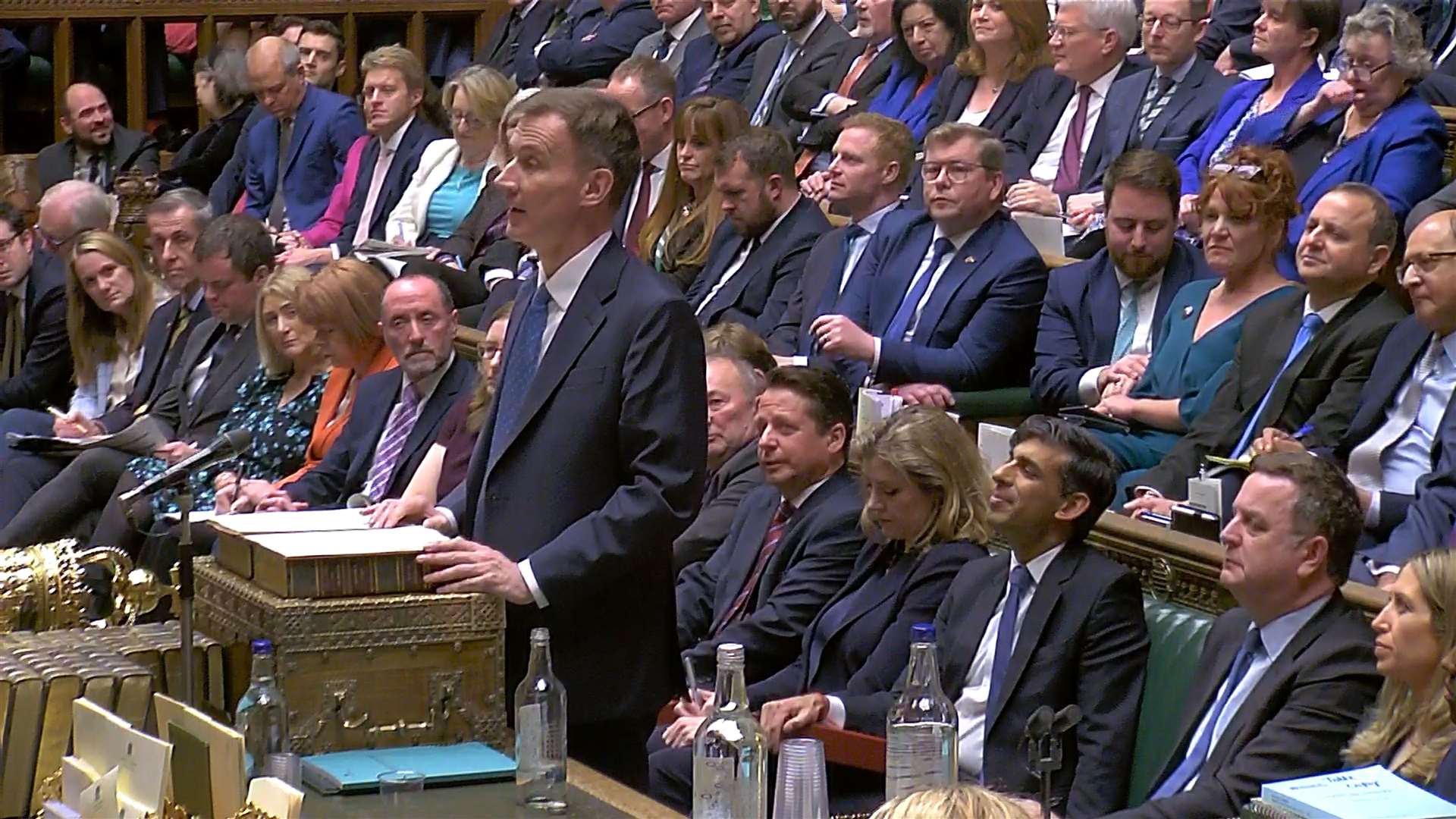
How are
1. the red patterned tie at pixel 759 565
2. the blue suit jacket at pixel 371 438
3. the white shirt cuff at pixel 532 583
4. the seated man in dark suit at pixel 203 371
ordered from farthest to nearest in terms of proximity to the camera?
the seated man in dark suit at pixel 203 371 < the blue suit jacket at pixel 371 438 < the red patterned tie at pixel 759 565 < the white shirt cuff at pixel 532 583

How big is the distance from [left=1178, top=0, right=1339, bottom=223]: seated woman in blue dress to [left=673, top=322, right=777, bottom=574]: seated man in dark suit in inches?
50.4

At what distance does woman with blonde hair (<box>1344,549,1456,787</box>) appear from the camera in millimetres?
3148

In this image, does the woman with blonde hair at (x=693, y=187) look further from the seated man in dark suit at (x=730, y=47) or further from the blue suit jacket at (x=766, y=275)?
the seated man in dark suit at (x=730, y=47)

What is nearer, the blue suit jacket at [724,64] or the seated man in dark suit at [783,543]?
the seated man in dark suit at [783,543]

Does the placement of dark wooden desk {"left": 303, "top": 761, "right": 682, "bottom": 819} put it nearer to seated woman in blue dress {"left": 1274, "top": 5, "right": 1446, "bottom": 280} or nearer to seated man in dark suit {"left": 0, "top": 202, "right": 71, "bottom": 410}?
seated woman in blue dress {"left": 1274, "top": 5, "right": 1446, "bottom": 280}

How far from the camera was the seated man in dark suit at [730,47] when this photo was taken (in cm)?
838

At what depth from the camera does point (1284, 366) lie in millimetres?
4867

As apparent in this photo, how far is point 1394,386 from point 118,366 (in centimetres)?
404

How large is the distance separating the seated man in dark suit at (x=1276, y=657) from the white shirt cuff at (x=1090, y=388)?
5.67 feet

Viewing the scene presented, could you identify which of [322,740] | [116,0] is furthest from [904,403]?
[116,0]

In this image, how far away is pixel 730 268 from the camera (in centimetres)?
659

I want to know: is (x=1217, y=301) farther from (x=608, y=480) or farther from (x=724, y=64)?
(x=724, y=64)

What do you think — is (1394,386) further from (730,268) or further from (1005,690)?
(730,268)

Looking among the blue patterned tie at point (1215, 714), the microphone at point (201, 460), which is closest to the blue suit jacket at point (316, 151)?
the microphone at point (201, 460)
